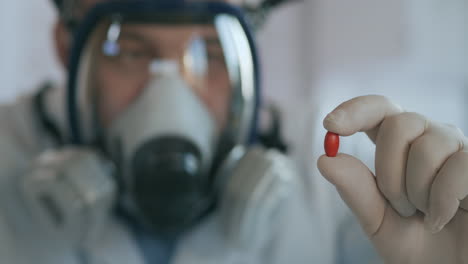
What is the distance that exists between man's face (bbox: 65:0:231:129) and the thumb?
417 mm

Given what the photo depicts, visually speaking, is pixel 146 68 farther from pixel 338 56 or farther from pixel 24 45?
pixel 24 45

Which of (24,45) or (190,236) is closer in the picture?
(190,236)

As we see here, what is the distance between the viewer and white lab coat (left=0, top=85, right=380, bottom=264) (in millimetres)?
647

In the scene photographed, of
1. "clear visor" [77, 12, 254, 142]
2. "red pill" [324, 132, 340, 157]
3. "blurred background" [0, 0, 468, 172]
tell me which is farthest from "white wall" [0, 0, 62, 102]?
"red pill" [324, 132, 340, 157]

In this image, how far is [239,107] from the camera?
667mm

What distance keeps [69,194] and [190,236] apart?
21 centimetres

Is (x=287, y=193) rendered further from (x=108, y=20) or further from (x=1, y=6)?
(x=1, y=6)

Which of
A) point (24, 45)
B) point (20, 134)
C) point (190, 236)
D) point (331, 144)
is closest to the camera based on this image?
point (331, 144)

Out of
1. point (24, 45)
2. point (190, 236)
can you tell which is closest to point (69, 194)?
point (190, 236)

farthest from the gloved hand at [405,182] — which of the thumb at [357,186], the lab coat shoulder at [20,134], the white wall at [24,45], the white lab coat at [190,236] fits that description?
the white wall at [24,45]

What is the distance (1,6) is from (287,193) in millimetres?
944

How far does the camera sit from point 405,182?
0.25m

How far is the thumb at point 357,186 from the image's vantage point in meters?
0.25

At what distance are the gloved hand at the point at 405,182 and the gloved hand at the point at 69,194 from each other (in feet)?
1.35
